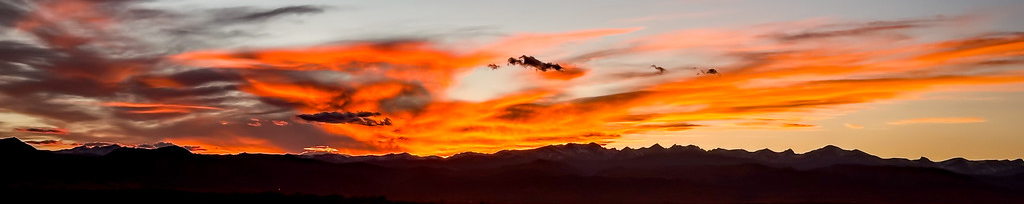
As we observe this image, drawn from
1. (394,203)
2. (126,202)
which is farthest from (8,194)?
(394,203)

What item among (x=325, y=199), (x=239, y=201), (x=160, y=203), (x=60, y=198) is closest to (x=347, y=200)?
(x=325, y=199)

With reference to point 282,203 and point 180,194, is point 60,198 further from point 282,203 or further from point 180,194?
point 282,203

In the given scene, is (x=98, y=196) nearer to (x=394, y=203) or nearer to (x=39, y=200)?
(x=39, y=200)

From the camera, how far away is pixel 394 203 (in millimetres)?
→ 136750

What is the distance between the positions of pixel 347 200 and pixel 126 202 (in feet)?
93.6

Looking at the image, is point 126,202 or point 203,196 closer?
point 126,202

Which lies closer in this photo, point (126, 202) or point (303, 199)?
point (126, 202)

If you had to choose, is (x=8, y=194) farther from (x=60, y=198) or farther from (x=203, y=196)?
(x=203, y=196)

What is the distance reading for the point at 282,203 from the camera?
131 meters

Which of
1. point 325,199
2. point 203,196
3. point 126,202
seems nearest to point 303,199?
point 325,199

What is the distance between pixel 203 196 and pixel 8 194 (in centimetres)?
2536

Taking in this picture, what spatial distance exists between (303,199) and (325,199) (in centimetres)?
405

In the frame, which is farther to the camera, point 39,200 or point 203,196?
point 203,196

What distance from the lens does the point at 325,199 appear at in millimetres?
138750
